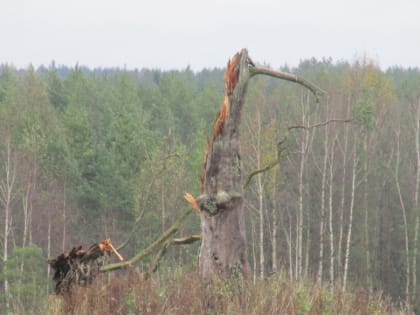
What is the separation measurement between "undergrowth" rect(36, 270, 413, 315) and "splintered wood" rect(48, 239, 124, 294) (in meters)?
0.20

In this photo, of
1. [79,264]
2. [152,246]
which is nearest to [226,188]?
[152,246]

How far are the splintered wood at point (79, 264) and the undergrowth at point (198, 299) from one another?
0.64 ft

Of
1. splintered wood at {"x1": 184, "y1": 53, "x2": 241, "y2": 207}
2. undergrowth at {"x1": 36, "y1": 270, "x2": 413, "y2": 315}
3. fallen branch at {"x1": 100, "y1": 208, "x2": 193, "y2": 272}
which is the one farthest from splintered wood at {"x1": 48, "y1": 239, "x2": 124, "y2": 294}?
splintered wood at {"x1": 184, "y1": 53, "x2": 241, "y2": 207}

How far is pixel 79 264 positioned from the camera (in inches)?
276

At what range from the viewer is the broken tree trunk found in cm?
682

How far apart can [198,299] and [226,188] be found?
109 cm

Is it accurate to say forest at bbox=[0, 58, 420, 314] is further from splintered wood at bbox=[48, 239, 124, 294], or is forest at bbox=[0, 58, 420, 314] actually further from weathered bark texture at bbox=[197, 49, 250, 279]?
weathered bark texture at bbox=[197, 49, 250, 279]

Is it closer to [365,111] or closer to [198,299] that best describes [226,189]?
[198,299]

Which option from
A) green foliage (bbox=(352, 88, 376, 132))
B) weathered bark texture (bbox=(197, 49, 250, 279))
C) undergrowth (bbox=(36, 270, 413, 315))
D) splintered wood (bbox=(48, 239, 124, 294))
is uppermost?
green foliage (bbox=(352, 88, 376, 132))

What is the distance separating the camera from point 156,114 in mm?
54656

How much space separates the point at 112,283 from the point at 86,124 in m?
28.4

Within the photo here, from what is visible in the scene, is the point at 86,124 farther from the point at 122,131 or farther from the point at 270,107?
the point at 270,107

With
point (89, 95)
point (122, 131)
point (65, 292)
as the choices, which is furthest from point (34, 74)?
point (65, 292)

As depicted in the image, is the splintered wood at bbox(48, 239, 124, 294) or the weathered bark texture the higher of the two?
the weathered bark texture
